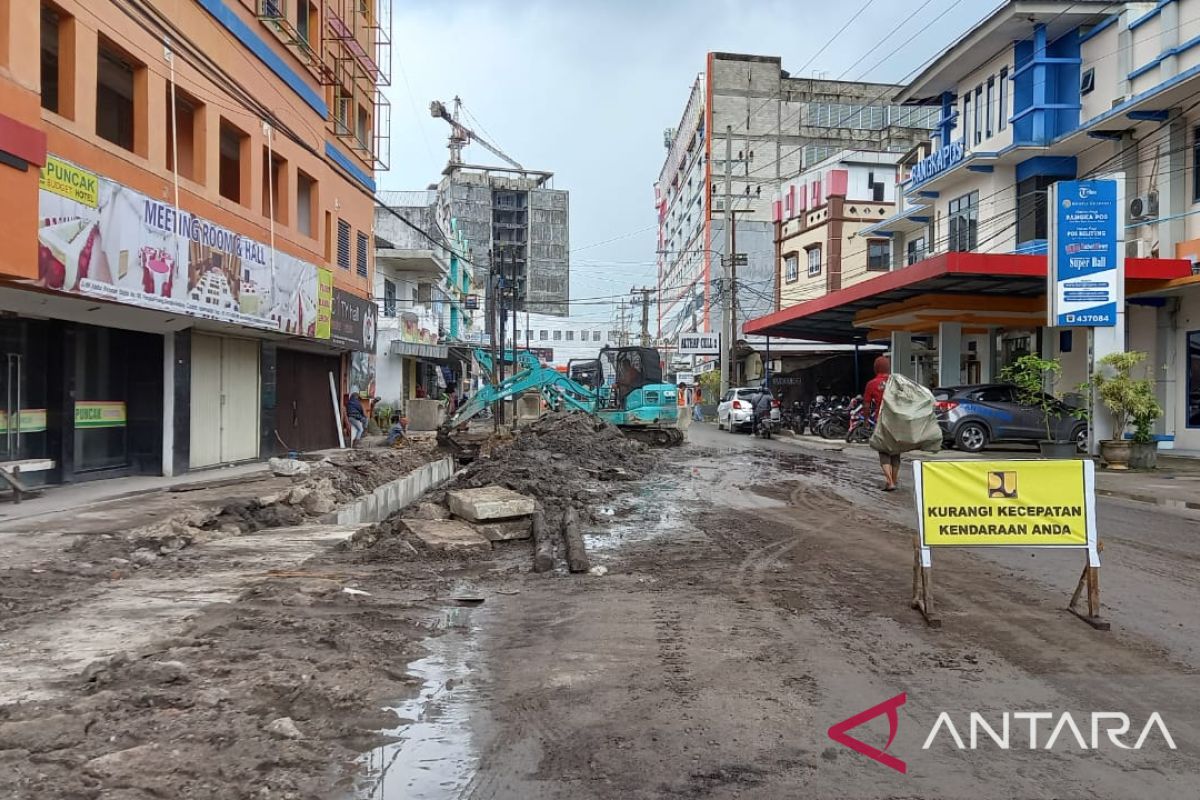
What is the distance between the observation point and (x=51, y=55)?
39.2 feet

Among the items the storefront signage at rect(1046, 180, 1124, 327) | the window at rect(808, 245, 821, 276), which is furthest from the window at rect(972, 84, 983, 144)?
the window at rect(808, 245, 821, 276)

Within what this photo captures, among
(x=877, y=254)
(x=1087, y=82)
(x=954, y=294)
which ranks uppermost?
(x=1087, y=82)

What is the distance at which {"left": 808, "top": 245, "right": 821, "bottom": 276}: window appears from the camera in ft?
157

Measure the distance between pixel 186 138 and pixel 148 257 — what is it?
171 inches

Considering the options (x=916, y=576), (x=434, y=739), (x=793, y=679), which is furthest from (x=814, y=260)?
(x=434, y=739)

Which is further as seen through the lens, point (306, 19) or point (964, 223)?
point (964, 223)

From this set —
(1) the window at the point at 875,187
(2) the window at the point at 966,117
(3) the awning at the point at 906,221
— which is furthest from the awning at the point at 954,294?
(1) the window at the point at 875,187

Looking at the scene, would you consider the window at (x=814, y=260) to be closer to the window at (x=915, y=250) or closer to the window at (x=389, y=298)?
the window at (x=915, y=250)

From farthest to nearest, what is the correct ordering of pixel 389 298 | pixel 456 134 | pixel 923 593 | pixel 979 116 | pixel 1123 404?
pixel 456 134, pixel 389 298, pixel 979 116, pixel 1123 404, pixel 923 593

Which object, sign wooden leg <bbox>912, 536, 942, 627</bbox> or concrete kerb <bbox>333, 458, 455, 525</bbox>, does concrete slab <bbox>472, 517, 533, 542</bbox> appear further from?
sign wooden leg <bbox>912, 536, 942, 627</bbox>

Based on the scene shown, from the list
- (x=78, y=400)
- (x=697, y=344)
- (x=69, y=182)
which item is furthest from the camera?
(x=697, y=344)

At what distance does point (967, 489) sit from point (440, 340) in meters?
38.3

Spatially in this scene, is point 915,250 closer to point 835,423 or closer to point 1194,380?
point 835,423

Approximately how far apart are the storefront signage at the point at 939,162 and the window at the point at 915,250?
11.3 feet
